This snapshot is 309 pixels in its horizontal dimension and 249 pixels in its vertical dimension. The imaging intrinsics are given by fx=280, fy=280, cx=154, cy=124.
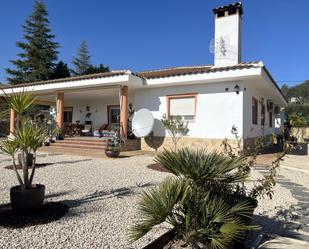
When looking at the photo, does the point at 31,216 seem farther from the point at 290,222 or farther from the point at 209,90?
the point at 209,90

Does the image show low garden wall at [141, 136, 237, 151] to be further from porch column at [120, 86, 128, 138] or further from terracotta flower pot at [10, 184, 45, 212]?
terracotta flower pot at [10, 184, 45, 212]

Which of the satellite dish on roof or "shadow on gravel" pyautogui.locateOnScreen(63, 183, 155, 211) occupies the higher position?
the satellite dish on roof

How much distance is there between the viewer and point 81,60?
180ft

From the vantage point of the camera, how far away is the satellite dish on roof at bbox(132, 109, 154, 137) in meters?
14.6

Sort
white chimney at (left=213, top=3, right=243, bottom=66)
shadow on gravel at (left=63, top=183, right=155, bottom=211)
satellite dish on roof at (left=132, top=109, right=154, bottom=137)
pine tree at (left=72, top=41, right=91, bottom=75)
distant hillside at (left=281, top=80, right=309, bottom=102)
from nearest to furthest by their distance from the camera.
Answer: shadow on gravel at (left=63, top=183, right=155, bottom=211)
white chimney at (left=213, top=3, right=243, bottom=66)
satellite dish on roof at (left=132, top=109, right=154, bottom=137)
pine tree at (left=72, top=41, right=91, bottom=75)
distant hillside at (left=281, top=80, right=309, bottom=102)

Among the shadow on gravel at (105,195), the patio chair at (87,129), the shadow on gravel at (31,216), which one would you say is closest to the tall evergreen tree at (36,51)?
the patio chair at (87,129)

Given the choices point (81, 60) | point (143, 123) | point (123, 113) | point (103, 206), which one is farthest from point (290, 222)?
point (81, 60)

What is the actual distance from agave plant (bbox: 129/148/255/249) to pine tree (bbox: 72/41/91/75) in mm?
52949

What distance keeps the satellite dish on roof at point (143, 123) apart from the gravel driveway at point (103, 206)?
4.62m

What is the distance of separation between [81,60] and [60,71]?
1443cm

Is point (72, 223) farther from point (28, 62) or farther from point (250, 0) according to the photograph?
point (28, 62)

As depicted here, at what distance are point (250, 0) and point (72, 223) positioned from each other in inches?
591

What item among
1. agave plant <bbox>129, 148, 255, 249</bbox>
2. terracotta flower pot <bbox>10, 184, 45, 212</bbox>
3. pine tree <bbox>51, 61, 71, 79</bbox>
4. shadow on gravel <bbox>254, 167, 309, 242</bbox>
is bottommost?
shadow on gravel <bbox>254, 167, 309, 242</bbox>

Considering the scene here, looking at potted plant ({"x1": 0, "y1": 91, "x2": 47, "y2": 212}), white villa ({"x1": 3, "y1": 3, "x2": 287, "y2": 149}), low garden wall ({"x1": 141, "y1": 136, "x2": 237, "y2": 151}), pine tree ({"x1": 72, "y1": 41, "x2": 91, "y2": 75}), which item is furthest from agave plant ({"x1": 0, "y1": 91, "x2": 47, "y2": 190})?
pine tree ({"x1": 72, "y1": 41, "x2": 91, "y2": 75})
